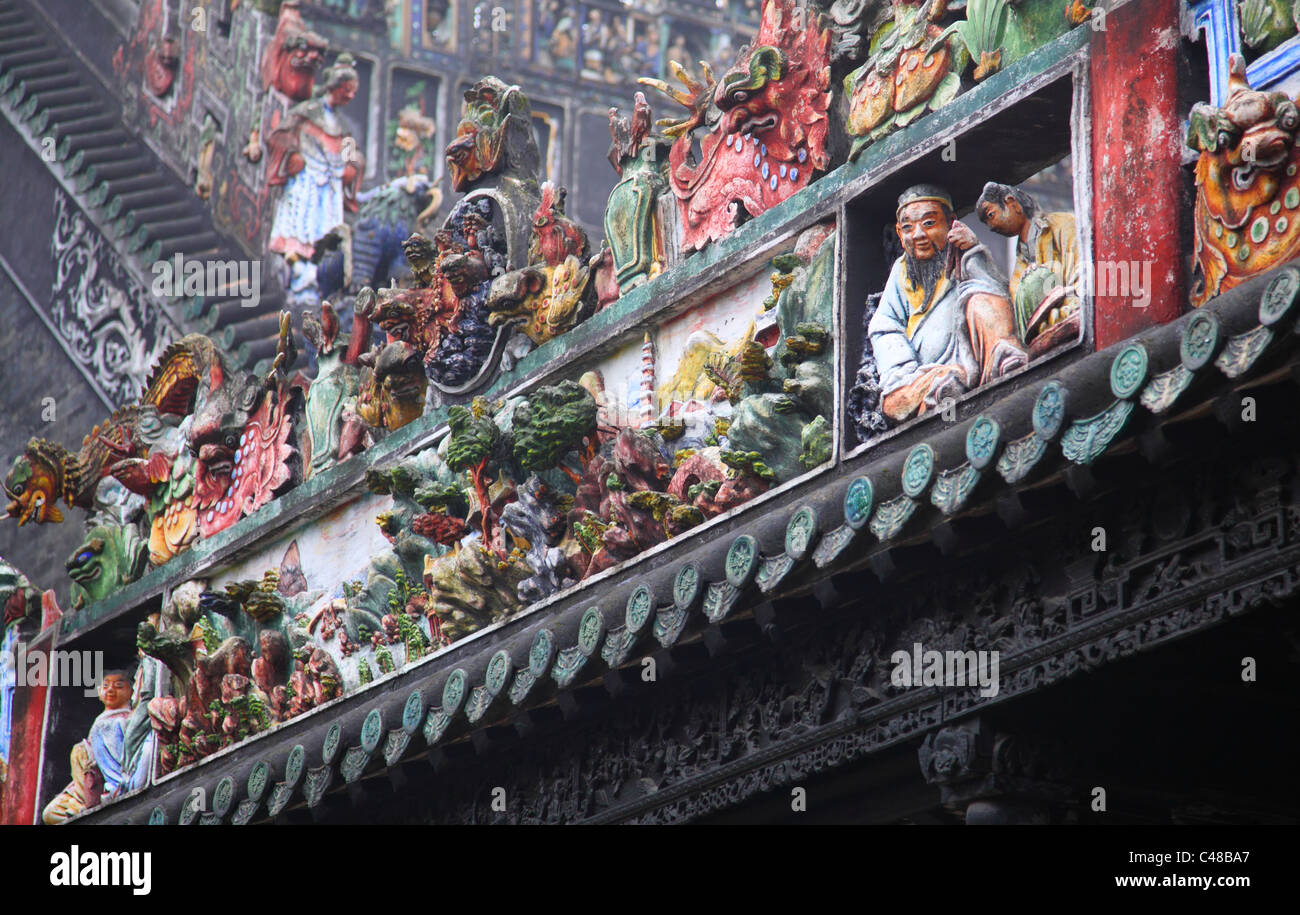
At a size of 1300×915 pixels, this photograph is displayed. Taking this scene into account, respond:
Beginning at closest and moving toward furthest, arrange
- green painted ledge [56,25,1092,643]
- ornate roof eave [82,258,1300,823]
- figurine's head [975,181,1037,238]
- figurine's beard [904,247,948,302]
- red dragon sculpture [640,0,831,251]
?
ornate roof eave [82,258,1300,823] → figurine's head [975,181,1037,238] → green painted ledge [56,25,1092,643] → figurine's beard [904,247,948,302] → red dragon sculpture [640,0,831,251]

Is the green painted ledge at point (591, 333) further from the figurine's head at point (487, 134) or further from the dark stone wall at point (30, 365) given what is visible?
the dark stone wall at point (30, 365)

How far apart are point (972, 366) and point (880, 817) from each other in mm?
2738

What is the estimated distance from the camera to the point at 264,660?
19703 millimetres

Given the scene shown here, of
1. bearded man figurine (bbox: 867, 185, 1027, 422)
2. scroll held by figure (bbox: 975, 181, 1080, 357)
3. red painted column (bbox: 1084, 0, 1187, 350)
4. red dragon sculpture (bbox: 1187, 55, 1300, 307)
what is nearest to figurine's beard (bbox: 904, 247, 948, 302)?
bearded man figurine (bbox: 867, 185, 1027, 422)

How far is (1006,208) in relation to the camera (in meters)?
13.7

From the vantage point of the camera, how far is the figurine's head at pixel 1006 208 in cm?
1365

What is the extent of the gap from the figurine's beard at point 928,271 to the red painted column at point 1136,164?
1490 millimetres

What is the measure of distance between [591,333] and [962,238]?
12.0 ft

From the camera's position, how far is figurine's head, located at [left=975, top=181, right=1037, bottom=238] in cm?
1365

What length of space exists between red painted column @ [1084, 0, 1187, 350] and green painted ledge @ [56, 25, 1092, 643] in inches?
17.4

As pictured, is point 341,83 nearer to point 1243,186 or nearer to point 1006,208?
point 1006,208

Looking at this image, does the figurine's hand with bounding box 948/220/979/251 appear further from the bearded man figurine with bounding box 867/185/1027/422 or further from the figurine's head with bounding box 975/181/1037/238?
the figurine's head with bounding box 975/181/1037/238
